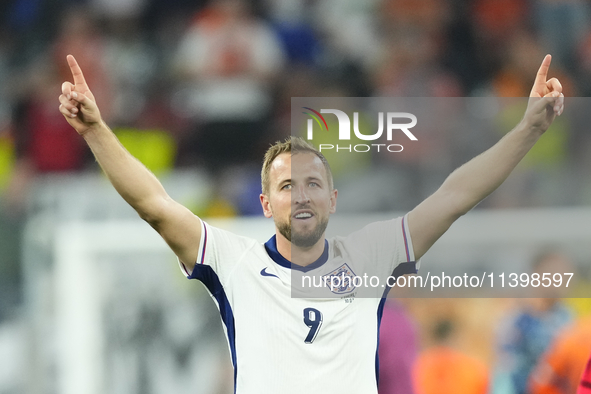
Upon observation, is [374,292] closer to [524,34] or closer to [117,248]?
[117,248]

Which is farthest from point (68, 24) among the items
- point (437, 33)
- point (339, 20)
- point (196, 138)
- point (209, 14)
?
point (437, 33)

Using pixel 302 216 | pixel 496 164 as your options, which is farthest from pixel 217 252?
pixel 496 164

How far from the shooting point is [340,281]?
11.7ft

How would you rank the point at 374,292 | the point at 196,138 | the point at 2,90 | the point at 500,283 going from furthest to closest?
1. the point at 2,90
2. the point at 196,138
3. the point at 500,283
4. the point at 374,292

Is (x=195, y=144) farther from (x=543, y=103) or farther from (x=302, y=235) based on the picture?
(x=543, y=103)

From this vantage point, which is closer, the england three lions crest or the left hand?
the left hand

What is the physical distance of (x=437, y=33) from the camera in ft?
27.8

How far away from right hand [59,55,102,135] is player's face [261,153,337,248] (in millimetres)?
858

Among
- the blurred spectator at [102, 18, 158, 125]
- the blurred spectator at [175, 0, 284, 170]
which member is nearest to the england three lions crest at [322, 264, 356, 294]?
the blurred spectator at [175, 0, 284, 170]

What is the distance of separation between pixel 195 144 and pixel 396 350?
3.35 meters

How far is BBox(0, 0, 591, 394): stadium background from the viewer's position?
632 cm

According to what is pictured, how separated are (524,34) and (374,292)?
5.82 metres

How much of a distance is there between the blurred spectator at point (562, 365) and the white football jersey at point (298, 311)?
2.51 meters

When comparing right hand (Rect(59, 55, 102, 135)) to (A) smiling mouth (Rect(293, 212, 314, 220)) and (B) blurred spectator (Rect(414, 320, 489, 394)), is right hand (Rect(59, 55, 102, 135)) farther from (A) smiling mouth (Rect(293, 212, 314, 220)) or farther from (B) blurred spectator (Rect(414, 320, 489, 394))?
(B) blurred spectator (Rect(414, 320, 489, 394))
